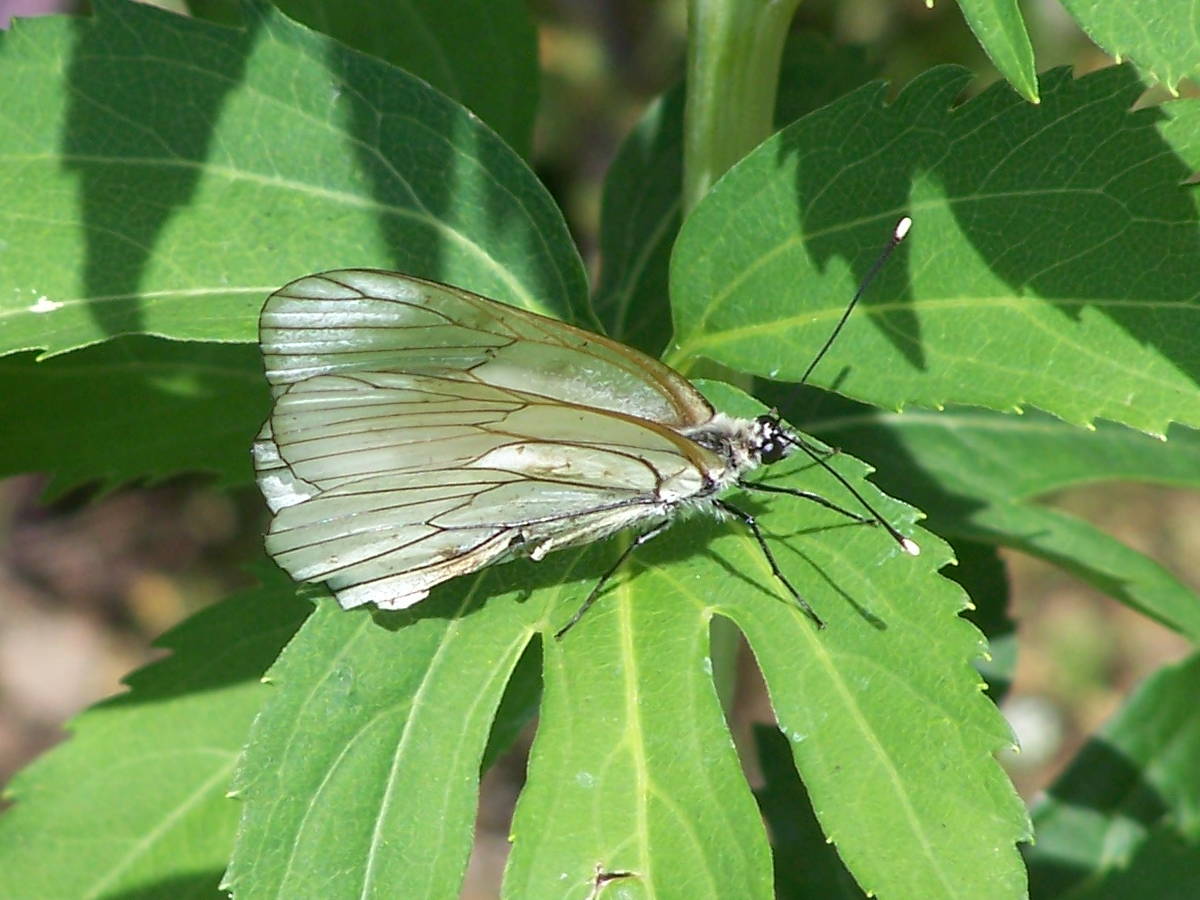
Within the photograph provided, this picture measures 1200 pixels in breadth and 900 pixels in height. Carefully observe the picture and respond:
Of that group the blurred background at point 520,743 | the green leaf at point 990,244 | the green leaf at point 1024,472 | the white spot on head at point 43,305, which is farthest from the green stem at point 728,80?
the blurred background at point 520,743

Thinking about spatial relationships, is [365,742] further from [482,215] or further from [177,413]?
[177,413]

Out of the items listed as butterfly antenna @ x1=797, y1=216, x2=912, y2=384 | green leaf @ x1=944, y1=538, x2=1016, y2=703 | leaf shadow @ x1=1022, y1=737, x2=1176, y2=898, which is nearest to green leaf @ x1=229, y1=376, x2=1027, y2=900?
butterfly antenna @ x1=797, y1=216, x2=912, y2=384

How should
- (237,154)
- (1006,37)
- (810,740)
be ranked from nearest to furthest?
(1006,37) → (810,740) → (237,154)

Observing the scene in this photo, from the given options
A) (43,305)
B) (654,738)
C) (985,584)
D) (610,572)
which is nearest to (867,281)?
(610,572)

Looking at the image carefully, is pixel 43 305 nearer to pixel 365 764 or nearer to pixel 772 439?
pixel 365 764

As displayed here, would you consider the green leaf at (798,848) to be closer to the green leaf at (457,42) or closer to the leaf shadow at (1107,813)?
the leaf shadow at (1107,813)

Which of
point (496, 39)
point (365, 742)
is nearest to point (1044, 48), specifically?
point (496, 39)
